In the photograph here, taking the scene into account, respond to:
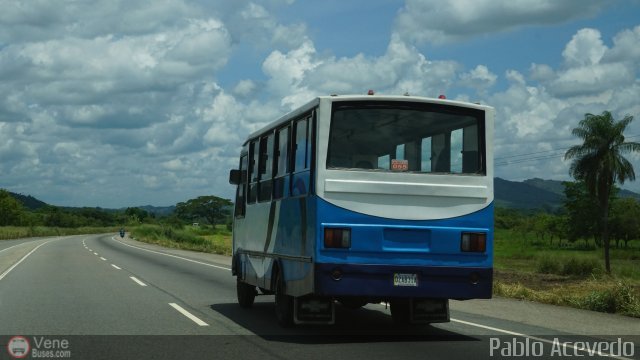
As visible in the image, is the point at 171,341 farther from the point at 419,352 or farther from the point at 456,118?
the point at 456,118

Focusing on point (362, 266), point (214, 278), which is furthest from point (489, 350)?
point (214, 278)

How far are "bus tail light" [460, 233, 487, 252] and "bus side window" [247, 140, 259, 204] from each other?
4422 millimetres

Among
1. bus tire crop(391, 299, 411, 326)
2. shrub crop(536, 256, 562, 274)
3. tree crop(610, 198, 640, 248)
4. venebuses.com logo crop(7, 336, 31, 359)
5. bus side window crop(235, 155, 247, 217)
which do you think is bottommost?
Result: venebuses.com logo crop(7, 336, 31, 359)

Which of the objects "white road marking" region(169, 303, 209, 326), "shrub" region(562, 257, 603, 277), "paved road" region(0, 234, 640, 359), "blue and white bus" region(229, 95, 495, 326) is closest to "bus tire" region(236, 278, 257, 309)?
"paved road" region(0, 234, 640, 359)

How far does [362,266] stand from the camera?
9859mm

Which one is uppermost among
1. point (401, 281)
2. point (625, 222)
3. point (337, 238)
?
point (625, 222)

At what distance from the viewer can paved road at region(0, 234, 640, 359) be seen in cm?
923

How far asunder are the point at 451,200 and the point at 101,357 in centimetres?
477

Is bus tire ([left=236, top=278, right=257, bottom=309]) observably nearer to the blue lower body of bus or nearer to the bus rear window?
the blue lower body of bus

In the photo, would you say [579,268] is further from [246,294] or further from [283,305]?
[283,305]

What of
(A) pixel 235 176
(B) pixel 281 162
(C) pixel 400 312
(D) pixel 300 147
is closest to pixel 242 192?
(A) pixel 235 176

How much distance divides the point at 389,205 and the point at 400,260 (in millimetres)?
720

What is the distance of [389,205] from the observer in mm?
10133

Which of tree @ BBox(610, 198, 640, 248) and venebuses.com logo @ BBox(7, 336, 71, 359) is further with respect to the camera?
tree @ BBox(610, 198, 640, 248)
